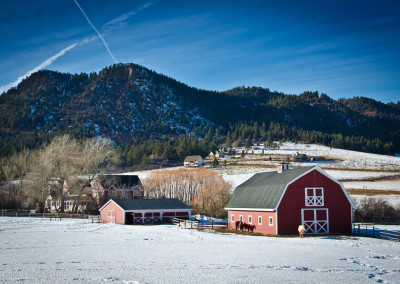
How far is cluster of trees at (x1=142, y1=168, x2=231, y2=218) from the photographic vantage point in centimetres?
6450

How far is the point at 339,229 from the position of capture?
1379 inches

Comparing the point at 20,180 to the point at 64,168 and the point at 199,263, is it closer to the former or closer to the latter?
the point at 64,168

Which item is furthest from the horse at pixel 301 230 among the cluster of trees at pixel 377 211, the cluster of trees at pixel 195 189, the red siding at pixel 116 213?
the cluster of trees at pixel 195 189

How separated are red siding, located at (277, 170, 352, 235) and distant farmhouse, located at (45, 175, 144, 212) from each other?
43416 mm

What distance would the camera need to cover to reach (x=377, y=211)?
54.3 meters

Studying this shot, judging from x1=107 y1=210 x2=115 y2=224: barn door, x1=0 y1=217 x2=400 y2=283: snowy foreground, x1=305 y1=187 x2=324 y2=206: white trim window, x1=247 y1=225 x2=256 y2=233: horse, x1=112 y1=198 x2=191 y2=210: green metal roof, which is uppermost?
x1=305 y1=187 x2=324 y2=206: white trim window

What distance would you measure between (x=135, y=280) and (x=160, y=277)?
106cm

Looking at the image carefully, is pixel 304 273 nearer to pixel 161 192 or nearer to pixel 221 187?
pixel 221 187

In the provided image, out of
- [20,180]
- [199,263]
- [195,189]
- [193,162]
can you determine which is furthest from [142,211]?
[193,162]

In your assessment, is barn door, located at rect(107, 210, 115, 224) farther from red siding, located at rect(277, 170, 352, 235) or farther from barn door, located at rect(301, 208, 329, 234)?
barn door, located at rect(301, 208, 329, 234)

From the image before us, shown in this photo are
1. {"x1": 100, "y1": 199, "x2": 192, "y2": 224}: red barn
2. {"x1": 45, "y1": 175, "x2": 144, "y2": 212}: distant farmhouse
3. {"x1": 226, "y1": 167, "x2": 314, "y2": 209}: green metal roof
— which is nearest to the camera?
{"x1": 226, "y1": 167, "x2": 314, "y2": 209}: green metal roof

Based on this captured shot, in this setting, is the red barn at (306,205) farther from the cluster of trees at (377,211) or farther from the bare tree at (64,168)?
the bare tree at (64,168)

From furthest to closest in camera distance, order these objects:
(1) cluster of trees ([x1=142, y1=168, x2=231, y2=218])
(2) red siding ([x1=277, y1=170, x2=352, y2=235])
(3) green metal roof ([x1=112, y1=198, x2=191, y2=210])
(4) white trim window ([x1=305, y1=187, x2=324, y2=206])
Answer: (1) cluster of trees ([x1=142, y1=168, x2=231, y2=218]) → (3) green metal roof ([x1=112, y1=198, x2=191, y2=210]) → (4) white trim window ([x1=305, y1=187, x2=324, y2=206]) → (2) red siding ([x1=277, y1=170, x2=352, y2=235])

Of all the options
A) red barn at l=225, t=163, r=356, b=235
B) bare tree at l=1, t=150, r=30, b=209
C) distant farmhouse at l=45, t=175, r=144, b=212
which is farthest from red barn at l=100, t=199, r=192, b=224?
bare tree at l=1, t=150, r=30, b=209
